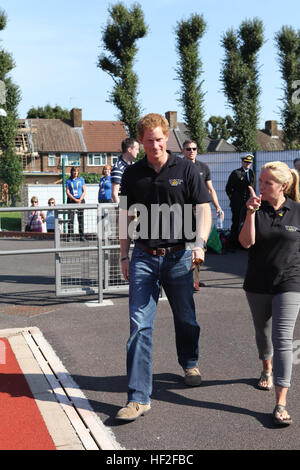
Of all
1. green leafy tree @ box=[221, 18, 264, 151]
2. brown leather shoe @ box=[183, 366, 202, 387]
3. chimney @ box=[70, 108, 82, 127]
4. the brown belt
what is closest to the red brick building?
chimney @ box=[70, 108, 82, 127]

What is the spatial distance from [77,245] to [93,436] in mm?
4191

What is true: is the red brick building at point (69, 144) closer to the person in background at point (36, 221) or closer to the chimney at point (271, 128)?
the chimney at point (271, 128)

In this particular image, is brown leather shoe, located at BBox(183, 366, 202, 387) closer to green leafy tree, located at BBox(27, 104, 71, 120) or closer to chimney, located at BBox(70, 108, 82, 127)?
chimney, located at BBox(70, 108, 82, 127)

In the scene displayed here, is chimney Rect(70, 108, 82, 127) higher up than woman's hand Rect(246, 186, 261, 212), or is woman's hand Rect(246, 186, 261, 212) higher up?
chimney Rect(70, 108, 82, 127)

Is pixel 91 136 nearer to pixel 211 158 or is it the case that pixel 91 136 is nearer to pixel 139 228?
pixel 211 158

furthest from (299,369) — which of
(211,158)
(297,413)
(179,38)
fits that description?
(179,38)

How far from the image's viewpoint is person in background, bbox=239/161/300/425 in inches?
145

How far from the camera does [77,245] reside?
7.43 meters

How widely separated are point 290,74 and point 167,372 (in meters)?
35.1

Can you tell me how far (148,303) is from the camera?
386 cm

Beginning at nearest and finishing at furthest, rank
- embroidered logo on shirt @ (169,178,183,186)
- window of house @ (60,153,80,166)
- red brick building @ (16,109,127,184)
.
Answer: embroidered logo on shirt @ (169,178,183,186)
red brick building @ (16,109,127,184)
window of house @ (60,153,80,166)

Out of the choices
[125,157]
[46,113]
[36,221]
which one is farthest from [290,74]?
[46,113]

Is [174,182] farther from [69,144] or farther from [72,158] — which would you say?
[69,144]

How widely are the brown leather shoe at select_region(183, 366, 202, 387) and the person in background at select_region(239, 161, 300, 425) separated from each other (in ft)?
2.60
